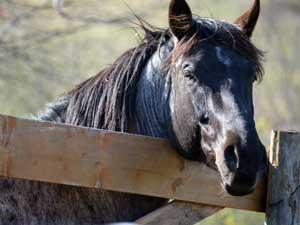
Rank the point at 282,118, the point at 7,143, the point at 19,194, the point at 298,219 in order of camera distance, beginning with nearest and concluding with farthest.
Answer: the point at 7,143 < the point at 19,194 < the point at 298,219 < the point at 282,118

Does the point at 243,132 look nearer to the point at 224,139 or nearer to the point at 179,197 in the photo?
the point at 224,139

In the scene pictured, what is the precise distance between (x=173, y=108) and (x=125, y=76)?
1.14 ft

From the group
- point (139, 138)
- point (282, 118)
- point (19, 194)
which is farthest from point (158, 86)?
point (282, 118)

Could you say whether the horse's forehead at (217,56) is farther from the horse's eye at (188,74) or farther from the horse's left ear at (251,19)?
the horse's left ear at (251,19)

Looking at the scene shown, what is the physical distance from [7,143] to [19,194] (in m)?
0.37

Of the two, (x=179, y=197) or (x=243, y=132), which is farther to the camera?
(x=179, y=197)

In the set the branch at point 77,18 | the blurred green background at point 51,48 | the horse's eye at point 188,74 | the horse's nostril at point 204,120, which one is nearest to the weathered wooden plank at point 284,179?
the horse's nostril at point 204,120

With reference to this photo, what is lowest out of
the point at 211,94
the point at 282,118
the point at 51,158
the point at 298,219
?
the point at 282,118

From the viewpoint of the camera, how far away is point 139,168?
424 centimetres

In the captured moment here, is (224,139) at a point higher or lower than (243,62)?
lower

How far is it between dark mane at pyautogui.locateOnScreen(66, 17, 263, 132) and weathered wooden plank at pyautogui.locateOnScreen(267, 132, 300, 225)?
409 millimetres

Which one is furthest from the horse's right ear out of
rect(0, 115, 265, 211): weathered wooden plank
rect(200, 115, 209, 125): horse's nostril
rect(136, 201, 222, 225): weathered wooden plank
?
rect(136, 201, 222, 225): weathered wooden plank

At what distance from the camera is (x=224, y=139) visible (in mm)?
4035

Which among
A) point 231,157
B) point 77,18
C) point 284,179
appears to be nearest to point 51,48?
point 77,18
